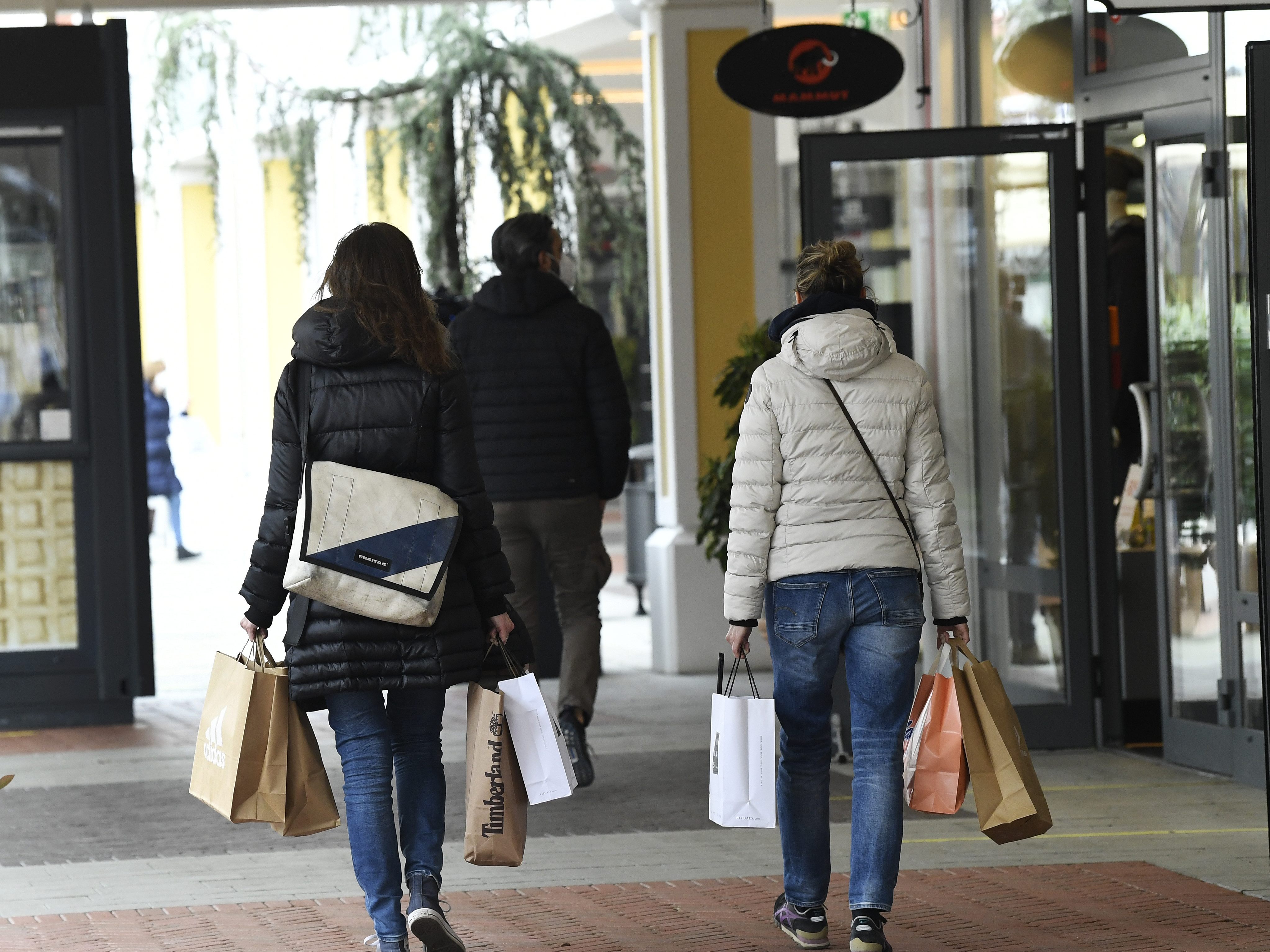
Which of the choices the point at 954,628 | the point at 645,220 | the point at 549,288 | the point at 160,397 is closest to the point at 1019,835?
the point at 954,628

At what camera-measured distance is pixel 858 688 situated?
14.5 feet

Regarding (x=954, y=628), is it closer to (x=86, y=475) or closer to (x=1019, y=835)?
(x=1019, y=835)

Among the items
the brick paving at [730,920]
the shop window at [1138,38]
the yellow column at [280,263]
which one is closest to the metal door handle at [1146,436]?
the shop window at [1138,38]

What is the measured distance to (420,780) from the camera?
14.4 feet

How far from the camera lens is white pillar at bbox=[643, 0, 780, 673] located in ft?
31.8

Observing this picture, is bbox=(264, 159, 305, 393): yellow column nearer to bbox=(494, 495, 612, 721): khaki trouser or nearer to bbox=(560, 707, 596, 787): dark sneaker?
bbox=(494, 495, 612, 721): khaki trouser

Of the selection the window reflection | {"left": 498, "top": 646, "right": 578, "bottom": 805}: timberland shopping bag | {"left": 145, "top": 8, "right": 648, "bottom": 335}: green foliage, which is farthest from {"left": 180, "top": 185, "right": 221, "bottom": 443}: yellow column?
{"left": 498, "top": 646, "right": 578, "bottom": 805}: timberland shopping bag

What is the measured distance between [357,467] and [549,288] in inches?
105

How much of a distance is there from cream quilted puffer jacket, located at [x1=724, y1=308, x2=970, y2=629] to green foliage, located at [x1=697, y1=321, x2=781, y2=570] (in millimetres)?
2478

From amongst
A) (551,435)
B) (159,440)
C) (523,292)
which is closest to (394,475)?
(551,435)

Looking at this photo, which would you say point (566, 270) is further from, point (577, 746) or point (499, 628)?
point (499, 628)

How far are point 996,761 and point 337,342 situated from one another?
1.88 meters

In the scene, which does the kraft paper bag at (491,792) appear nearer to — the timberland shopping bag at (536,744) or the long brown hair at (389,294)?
the timberland shopping bag at (536,744)

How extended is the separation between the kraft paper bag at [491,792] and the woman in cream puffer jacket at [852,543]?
0.62 metres
